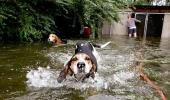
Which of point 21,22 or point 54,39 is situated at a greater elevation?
point 21,22

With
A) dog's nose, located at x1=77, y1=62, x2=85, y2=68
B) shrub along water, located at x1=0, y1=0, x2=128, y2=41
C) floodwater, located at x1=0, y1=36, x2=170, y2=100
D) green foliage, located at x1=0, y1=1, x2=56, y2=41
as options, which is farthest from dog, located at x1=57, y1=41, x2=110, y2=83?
green foliage, located at x1=0, y1=1, x2=56, y2=41

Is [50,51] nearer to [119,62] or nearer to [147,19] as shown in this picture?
[119,62]

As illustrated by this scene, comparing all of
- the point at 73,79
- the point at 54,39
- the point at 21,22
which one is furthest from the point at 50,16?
the point at 73,79

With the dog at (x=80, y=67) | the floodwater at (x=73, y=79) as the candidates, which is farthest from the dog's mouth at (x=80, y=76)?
the floodwater at (x=73, y=79)

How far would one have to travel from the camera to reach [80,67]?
7098mm

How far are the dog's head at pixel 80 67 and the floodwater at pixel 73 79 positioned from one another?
265 mm

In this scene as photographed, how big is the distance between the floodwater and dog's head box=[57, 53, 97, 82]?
27cm

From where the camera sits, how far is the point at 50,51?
1259 centimetres

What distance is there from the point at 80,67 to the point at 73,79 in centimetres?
64

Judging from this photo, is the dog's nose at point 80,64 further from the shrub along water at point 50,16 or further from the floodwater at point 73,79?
the shrub along water at point 50,16

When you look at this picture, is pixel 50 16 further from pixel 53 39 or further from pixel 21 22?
pixel 53 39

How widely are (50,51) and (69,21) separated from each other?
5915 millimetres

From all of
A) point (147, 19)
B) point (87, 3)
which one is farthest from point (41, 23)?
point (147, 19)

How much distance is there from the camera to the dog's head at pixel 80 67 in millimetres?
7116
